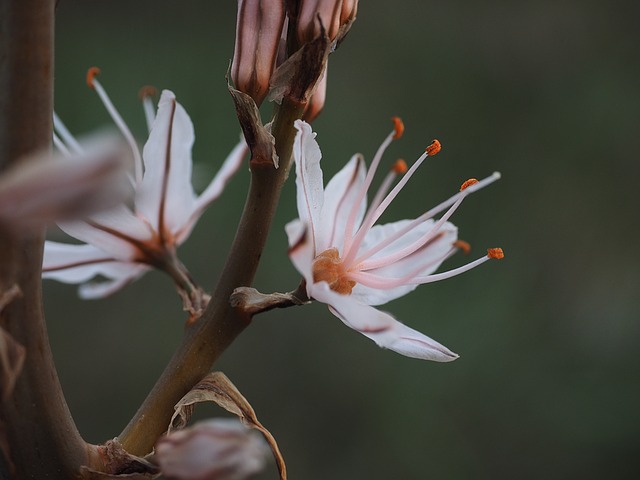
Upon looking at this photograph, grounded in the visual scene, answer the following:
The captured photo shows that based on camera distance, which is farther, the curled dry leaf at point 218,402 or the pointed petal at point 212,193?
the pointed petal at point 212,193

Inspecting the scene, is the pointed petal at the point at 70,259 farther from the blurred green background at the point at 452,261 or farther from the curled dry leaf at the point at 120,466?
the blurred green background at the point at 452,261

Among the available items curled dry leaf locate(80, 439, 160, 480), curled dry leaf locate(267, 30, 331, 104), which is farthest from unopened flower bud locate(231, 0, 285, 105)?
curled dry leaf locate(80, 439, 160, 480)

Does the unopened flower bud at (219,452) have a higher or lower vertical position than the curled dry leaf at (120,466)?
higher

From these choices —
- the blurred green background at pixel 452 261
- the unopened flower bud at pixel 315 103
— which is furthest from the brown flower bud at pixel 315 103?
the blurred green background at pixel 452 261

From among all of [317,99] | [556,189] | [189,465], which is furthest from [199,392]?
[556,189]

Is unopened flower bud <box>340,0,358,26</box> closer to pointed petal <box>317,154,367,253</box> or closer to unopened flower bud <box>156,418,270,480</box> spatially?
pointed petal <box>317,154,367,253</box>

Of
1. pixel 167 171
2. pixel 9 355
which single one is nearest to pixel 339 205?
pixel 167 171
